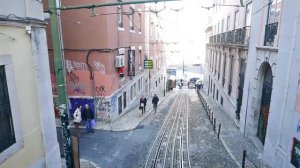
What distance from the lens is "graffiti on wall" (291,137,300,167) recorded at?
6.76m

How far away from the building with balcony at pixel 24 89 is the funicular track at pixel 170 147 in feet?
13.9

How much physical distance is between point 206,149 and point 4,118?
8165 mm

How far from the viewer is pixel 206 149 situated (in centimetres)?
1022

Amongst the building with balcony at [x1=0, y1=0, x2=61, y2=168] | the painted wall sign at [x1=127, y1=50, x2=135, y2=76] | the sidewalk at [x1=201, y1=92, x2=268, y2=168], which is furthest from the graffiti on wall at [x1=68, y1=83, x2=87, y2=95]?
the sidewalk at [x1=201, y1=92, x2=268, y2=168]

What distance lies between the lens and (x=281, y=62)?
8102 mm

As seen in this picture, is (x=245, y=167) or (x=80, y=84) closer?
(x=245, y=167)

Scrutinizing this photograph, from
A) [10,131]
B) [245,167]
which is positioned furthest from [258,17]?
[10,131]

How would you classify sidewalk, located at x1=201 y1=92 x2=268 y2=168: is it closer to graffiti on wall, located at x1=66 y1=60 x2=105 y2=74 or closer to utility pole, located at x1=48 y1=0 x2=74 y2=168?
utility pole, located at x1=48 y1=0 x2=74 y2=168

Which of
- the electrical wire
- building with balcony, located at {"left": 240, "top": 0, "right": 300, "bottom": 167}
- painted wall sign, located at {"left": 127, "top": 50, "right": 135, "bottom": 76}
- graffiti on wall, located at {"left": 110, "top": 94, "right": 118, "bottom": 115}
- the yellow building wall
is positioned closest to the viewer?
the electrical wire

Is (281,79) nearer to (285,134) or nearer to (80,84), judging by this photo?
(285,134)

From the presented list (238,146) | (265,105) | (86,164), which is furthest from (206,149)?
(86,164)

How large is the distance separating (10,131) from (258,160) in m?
8.90

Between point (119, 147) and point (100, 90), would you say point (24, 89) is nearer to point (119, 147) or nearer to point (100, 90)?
point (119, 147)

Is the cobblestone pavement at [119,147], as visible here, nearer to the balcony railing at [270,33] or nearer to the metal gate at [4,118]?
the metal gate at [4,118]
